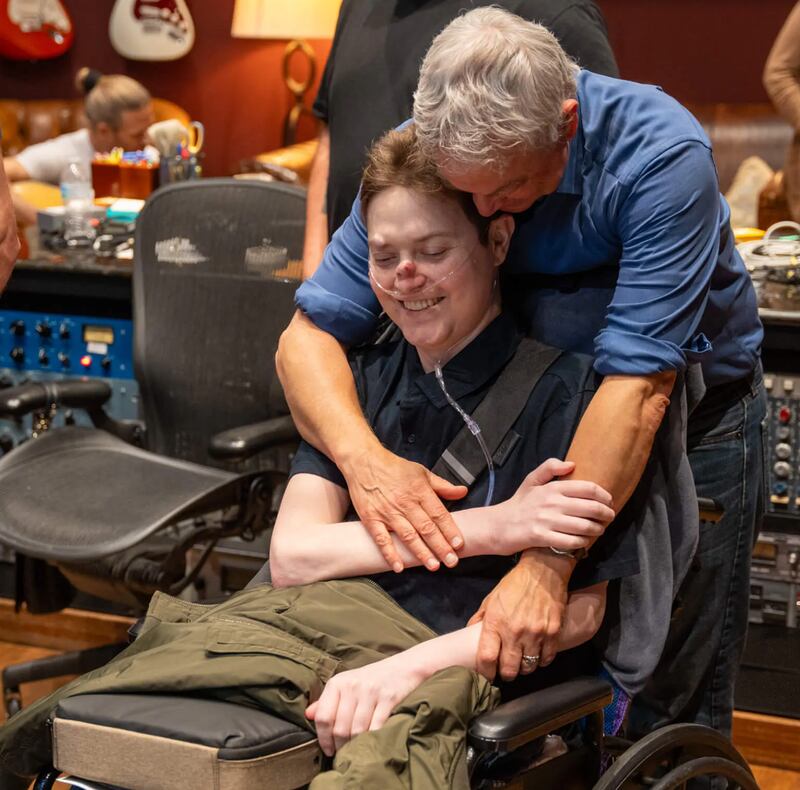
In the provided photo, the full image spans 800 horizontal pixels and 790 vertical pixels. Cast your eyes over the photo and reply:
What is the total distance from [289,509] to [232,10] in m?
6.44

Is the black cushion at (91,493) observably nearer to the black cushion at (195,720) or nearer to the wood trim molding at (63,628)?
the wood trim molding at (63,628)

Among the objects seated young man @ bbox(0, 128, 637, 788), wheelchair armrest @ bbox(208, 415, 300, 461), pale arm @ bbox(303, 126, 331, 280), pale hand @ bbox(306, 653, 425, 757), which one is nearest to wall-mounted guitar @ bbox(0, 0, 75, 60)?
pale arm @ bbox(303, 126, 331, 280)

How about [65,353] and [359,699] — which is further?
[65,353]

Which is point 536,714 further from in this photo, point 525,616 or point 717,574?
point 717,574

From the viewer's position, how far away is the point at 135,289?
9.79ft

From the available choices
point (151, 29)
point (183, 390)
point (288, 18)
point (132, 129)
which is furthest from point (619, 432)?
point (151, 29)

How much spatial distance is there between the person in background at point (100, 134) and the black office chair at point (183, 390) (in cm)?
248

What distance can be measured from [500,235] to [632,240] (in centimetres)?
21

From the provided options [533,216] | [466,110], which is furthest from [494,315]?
[466,110]

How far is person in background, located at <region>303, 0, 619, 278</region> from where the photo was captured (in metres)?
2.46

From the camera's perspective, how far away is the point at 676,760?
1.87m

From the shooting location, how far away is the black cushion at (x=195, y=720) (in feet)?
4.90

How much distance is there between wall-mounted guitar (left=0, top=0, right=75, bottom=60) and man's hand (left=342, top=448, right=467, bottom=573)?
688cm

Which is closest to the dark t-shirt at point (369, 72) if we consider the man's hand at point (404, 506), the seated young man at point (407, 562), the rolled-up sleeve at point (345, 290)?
the rolled-up sleeve at point (345, 290)
